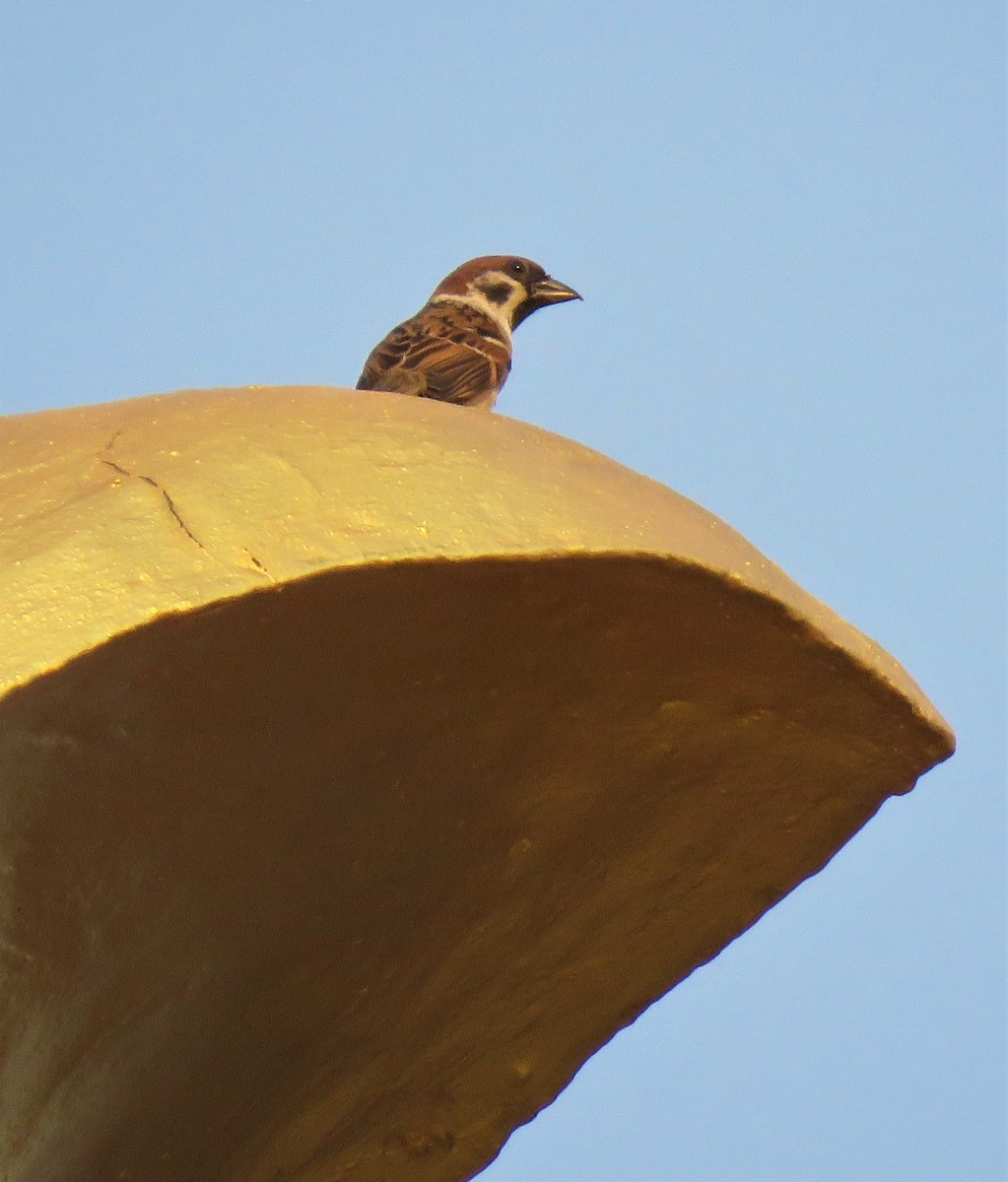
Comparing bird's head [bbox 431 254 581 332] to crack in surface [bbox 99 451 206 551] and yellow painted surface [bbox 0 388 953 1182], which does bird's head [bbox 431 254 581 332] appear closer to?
yellow painted surface [bbox 0 388 953 1182]

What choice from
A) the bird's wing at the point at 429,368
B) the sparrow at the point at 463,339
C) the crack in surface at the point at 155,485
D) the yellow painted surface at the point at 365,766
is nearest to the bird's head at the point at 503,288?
the sparrow at the point at 463,339

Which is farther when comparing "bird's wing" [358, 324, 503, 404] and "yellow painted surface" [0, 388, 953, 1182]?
"bird's wing" [358, 324, 503, 404]

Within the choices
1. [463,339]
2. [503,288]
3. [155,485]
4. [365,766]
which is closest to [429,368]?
[463,339]

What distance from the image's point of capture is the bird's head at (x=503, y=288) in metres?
5.80

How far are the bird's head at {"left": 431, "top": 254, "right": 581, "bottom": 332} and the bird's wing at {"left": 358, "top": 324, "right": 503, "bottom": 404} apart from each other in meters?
0.70

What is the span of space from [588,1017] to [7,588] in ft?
3.75

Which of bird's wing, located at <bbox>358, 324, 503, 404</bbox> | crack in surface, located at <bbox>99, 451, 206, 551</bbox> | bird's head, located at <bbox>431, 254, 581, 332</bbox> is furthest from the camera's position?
bird's head, located at <bbox>431, 254, 581, 332</bbox>

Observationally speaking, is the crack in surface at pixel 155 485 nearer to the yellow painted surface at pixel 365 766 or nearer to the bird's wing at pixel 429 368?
the yellow painted surface at pixel 365 766

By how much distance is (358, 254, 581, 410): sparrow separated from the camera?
4.81 metres

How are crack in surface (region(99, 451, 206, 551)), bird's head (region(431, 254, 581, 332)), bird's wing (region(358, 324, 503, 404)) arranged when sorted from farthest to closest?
1. bird's head (region(431, 254, 581, 332))
2. bird's wing (region(358, 324, 503, 404))
3. crack in surface (region(99, 451, 206, 551))

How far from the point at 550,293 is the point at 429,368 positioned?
1348 millimetres

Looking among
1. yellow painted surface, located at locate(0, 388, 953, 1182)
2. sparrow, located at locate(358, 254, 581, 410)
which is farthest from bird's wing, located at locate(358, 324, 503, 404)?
yellow painted surface, located at locate(0, 388, 953, 1182)

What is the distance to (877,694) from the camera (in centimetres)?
233

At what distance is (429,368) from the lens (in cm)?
481
